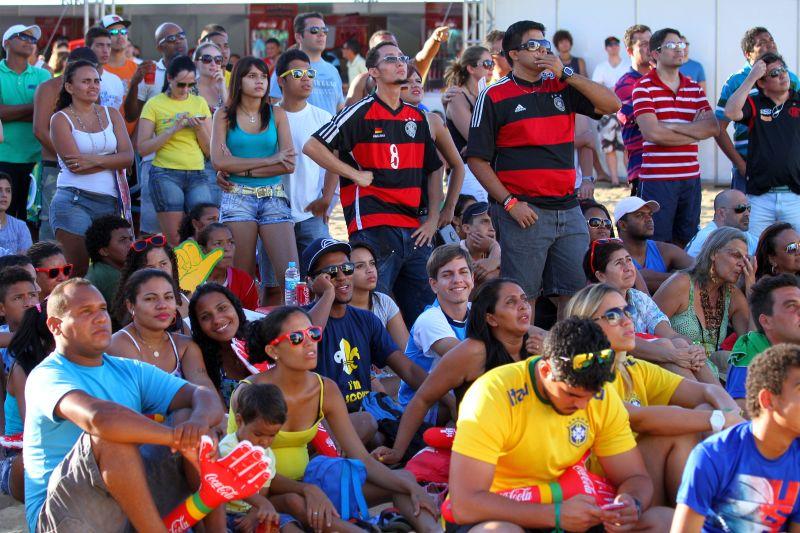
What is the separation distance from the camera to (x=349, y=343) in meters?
5.42

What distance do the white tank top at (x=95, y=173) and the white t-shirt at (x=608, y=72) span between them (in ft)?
26.2

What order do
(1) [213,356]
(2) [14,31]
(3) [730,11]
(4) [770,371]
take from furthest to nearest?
(3) [730,11]
(2) [14,31]
(1) [213,356]
(4) [770,371]

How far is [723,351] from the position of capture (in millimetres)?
6004

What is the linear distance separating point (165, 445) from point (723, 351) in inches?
130

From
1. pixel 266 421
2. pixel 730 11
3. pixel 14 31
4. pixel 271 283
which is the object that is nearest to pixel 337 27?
pixel 730 11

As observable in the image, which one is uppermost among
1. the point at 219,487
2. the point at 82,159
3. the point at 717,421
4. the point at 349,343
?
the point at 82,159

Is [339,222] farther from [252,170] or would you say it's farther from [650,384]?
[650,384]

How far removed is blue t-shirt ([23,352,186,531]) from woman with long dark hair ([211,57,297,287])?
2.71m

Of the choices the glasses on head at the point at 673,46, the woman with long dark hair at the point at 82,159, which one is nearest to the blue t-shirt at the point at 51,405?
the woman with long dark hair at the point at 82,159

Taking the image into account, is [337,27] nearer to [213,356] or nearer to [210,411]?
[213,356]

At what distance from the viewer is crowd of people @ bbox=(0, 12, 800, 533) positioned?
148 inches

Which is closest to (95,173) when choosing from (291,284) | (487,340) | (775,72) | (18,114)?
(18,114)

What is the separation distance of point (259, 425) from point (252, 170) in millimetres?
2924

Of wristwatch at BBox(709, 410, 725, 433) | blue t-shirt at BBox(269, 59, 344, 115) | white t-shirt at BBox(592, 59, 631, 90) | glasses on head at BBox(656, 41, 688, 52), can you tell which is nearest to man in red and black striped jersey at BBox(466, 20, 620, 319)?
glasses on head at BBox(656, 41, 688, 52)
